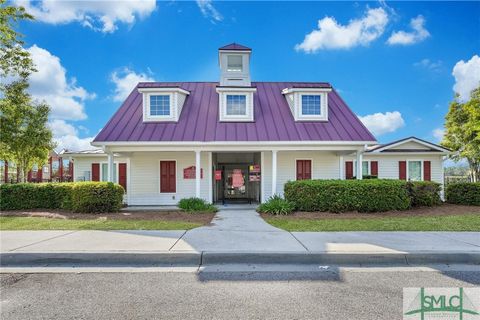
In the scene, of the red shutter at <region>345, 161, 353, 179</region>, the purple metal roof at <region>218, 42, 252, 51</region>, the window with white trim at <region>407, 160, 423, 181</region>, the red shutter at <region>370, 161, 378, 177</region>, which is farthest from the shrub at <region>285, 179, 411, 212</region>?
the purple metal roof at <region>218, 42, 252, 51</region>

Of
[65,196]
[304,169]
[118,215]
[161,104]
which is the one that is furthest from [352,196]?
[65,196]

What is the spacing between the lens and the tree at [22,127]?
1516 centimetres

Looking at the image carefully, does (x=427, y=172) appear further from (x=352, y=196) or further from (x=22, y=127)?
(x=22, y=127)

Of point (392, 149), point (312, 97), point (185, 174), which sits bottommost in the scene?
point (185, 174)

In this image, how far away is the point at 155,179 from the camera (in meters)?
15.3

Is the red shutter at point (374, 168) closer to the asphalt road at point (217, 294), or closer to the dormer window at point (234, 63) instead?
the dormer window at point (234, 63)

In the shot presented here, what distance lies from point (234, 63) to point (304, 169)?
741 centimetres

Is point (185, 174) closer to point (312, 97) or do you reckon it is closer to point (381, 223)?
point (312, 97)

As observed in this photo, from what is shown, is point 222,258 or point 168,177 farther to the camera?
point 168,177

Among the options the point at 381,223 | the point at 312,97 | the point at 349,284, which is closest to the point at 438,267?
the point at 349,284

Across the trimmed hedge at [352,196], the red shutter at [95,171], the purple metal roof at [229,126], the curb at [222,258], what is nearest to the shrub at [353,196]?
the trimmed hedge at [352,196]

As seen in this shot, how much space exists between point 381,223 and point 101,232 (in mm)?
8318

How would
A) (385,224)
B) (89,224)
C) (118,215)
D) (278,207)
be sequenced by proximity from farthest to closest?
1. (278,207)
2. (118,215)
3. (89,224)
4. (385,224)

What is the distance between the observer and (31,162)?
20.0 m
